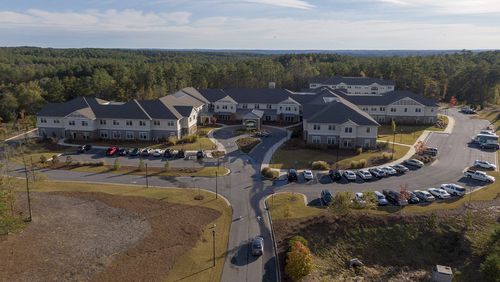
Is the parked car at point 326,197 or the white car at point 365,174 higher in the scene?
the white car at point 365,174

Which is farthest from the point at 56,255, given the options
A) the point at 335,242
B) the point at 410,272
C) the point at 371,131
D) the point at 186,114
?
the point at 371,131

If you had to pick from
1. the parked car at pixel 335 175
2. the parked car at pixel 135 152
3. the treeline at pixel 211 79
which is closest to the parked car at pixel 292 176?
the parked car at pixel 335 175

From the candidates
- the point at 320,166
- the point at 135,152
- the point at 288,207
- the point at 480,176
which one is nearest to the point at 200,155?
the point at 135,152

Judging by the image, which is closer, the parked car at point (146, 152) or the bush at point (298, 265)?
the bush at point (298, 265)

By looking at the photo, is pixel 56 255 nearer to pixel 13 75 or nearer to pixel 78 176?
pixel 78 176

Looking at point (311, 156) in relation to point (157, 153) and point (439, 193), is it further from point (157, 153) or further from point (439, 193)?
point (157, 153)

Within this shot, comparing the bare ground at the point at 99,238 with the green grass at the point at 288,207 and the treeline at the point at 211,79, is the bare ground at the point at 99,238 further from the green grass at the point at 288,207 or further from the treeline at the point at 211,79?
the treeline at the point at 211,79
